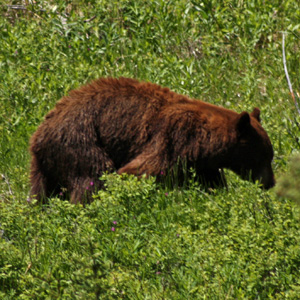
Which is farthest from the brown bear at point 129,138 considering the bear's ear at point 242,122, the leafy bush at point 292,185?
the leafy bush at point 292,185

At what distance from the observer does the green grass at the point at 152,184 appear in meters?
4.37

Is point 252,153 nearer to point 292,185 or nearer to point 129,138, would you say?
point 129,138

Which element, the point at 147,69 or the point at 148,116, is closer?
the point at 148,116

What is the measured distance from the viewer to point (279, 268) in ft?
14.6

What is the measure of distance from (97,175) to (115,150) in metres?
0.33

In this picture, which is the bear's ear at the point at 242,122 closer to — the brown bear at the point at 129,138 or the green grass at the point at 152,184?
the brown bear at the point at 129,138

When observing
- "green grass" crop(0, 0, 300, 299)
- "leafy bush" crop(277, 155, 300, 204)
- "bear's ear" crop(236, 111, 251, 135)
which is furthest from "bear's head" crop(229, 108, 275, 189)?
"leafy bush" crop(277, 155, 300, 204)

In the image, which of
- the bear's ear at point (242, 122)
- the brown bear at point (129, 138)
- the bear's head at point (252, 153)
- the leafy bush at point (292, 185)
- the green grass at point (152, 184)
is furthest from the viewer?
the bear's head at point (252, 153)

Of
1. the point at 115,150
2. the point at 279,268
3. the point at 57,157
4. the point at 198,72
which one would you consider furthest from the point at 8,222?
the point at 198,72

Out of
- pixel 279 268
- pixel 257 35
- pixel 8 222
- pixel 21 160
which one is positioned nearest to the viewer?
pixel 279 268

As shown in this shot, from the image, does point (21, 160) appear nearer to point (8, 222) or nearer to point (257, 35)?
point (8, 222)

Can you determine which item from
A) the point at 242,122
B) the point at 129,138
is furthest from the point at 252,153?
the point at 129,138

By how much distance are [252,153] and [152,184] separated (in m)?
1.37

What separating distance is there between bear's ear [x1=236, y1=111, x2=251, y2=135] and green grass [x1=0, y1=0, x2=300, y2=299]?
520mm
